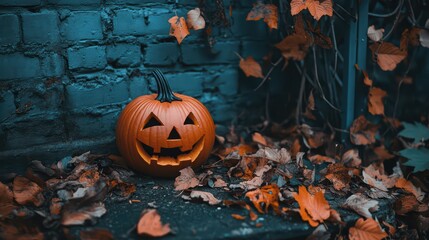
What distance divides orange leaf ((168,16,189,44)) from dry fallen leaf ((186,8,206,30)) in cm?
3

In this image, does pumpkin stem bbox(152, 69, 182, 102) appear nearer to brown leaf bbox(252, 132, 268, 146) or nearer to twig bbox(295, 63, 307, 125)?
brown leaf bbox(252, 132, 268, 146)

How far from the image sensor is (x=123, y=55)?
2123 millimetres

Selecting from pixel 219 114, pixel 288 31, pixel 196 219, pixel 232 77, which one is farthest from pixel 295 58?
pixel 196 219

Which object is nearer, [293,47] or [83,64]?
[83,64]

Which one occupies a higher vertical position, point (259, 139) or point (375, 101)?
point (375, 101)

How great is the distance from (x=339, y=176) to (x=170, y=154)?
73 centimetres

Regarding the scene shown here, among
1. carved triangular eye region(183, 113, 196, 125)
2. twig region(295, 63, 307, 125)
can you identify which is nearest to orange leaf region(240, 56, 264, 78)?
twig region(295, 63, 307, 125)

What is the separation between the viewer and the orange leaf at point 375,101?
228 centimetres

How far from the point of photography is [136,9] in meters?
2.11

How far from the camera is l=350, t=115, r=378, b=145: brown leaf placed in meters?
2.27

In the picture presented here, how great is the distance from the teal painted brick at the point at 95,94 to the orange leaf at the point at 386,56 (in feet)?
3.98

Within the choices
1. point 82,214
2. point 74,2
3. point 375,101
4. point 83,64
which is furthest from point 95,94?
point 375,101

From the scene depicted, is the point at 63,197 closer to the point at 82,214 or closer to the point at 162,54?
Answer: the point at 82,214

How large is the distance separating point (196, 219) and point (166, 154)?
441 mm
